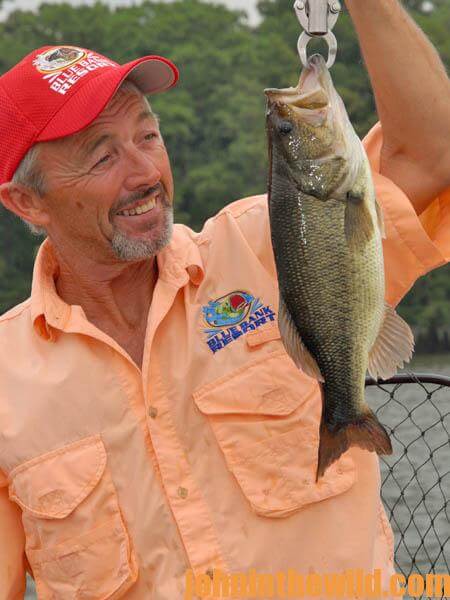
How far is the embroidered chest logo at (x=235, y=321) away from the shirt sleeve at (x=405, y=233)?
1.41 feet

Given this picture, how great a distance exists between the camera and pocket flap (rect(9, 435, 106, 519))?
3.42m

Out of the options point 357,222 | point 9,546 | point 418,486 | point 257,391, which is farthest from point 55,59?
point 418,486

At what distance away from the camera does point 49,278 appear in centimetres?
376

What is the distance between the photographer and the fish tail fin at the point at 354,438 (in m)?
2.79

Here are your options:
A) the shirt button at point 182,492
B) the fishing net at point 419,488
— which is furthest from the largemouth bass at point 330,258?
the fishing net at point 419,488

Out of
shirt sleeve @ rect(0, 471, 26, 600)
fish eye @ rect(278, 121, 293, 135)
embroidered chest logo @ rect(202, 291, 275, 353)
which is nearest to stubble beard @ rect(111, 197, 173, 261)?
embroidered chest logo @ rect(202, 291, 275, 353)

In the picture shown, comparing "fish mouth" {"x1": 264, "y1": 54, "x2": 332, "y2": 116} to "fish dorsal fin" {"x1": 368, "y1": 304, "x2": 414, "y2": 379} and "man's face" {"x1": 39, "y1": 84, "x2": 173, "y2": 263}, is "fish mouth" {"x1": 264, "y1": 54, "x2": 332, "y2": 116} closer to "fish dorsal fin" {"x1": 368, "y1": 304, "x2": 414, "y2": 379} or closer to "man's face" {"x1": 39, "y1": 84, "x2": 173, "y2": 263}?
"fish dorsal fin" {"x1": 368, "y1": 304, "x2": 414, "y2": 379}

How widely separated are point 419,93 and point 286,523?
1.37 meters

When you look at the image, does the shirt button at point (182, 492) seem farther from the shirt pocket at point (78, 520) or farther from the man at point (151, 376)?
the shirt pocket at point (78, 520)

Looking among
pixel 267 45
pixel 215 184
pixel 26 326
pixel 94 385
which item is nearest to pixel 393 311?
pixel 94 385

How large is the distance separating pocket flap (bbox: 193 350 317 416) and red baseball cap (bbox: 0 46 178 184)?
3.18 ft

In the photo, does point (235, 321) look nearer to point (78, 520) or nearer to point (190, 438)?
point (190, 438)

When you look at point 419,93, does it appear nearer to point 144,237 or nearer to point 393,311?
point 393,311

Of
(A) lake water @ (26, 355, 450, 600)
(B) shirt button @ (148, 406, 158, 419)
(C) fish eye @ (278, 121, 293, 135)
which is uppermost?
(C) fish eye @ (278, 121, 293, 135)
